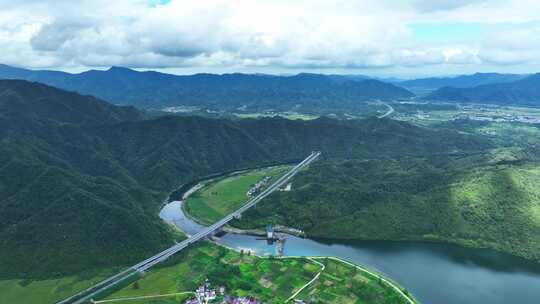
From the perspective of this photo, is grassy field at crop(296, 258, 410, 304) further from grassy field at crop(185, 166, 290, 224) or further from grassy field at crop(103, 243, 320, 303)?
grassy field at crop(185, 166, 290, 224)

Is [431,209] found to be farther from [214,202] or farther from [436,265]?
[214,202]

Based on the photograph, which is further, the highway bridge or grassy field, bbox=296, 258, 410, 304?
the highway bridge

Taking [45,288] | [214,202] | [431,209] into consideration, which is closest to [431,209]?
[431,209]

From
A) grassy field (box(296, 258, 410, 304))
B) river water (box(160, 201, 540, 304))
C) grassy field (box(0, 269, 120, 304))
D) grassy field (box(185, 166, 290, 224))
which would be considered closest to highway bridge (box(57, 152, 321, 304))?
grassy field (box(0, 269, 120, 304))

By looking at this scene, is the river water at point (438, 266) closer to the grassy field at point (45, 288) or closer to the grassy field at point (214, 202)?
the grassy field at point (214, 202)

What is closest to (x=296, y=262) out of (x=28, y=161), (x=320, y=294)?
(x=320, y=294)

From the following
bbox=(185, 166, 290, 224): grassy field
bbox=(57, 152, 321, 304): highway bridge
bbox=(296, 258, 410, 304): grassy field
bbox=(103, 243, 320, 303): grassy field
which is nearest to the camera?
bbox=(296, 258, 410, 304): grassy field
